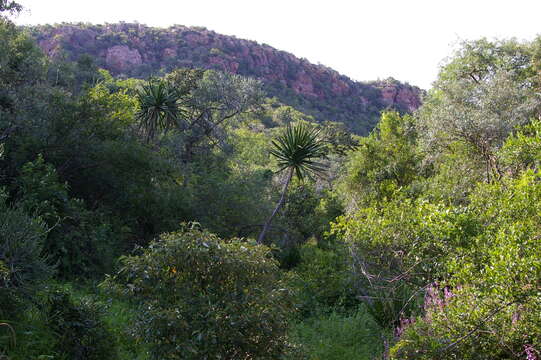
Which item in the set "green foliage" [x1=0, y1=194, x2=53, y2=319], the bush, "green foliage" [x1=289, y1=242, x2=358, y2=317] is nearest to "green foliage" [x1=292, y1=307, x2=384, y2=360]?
"green foliage" [x1=289, y1=242, x2=358, y2=317]

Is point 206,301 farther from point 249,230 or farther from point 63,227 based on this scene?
point 249,230

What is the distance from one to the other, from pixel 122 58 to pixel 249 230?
4208 cm

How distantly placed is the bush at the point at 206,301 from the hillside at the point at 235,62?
40.4 metres

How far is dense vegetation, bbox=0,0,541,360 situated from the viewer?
14.6 feet

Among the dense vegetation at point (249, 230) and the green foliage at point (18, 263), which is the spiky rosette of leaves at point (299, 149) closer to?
the dense vegetation at point (249, 230)

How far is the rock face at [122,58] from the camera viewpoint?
46969 mm

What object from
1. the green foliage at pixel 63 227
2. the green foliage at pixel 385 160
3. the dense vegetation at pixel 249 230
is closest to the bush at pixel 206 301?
the dense vegetation at pixel 249 230

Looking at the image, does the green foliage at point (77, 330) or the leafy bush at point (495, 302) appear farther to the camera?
the green foliage at point (77, 330)

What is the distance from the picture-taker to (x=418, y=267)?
7.07 meters

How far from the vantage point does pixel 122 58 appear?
49.8 meters

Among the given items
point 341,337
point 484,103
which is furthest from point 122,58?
point 341,337

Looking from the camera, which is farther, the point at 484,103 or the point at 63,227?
the point at 484,103

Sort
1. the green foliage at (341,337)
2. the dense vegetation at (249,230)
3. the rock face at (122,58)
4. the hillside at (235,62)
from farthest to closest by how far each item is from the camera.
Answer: the hillside at (235,62), the rock face at (122,58), the green foliage at (341,337), the dense vegetation at (249,230)

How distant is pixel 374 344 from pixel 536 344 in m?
3.52
